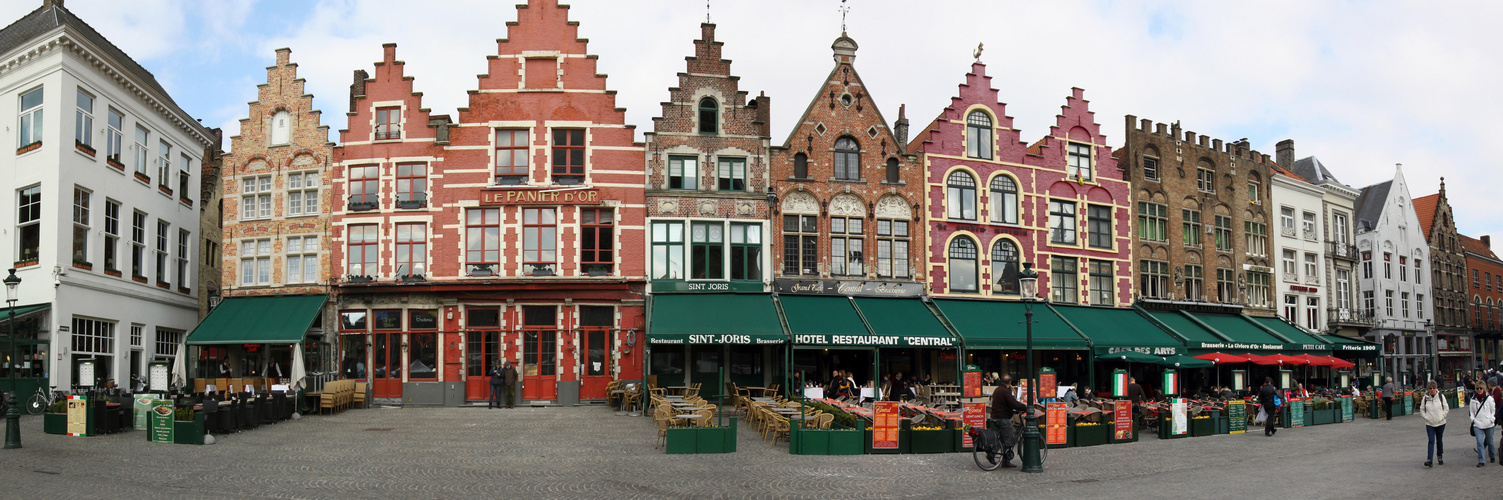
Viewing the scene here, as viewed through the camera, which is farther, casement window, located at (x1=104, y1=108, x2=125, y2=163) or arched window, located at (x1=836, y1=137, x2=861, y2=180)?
arched window, located at (x1=836, y1=137, x2=861, y2=180)

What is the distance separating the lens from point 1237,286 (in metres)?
40.2

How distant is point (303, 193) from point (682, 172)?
37.1 ft

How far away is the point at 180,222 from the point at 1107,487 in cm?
3083

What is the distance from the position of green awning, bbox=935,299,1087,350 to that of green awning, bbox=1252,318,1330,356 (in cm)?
991

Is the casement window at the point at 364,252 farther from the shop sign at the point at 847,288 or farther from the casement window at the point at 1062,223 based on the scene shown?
the casement window at the point at 1062,223

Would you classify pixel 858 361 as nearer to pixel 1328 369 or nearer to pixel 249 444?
pixel 249 444

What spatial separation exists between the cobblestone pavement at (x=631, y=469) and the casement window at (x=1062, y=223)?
13.9 meters

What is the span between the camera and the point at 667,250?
1220 inches

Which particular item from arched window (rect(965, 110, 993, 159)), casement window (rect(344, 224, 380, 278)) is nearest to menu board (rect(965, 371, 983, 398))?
arched window (rect(965, 110, 993, 159))

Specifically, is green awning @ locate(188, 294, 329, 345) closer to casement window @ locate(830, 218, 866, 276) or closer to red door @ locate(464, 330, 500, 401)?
red door @ locate(464, 330, 500, 401)

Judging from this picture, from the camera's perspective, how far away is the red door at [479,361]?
30.1 metres

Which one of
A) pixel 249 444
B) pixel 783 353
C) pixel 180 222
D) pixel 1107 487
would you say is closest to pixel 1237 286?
pixel 783 353

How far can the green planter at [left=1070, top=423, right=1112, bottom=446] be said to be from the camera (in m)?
21.0

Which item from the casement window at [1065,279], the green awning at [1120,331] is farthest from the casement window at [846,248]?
the casement window at [1065,279]
